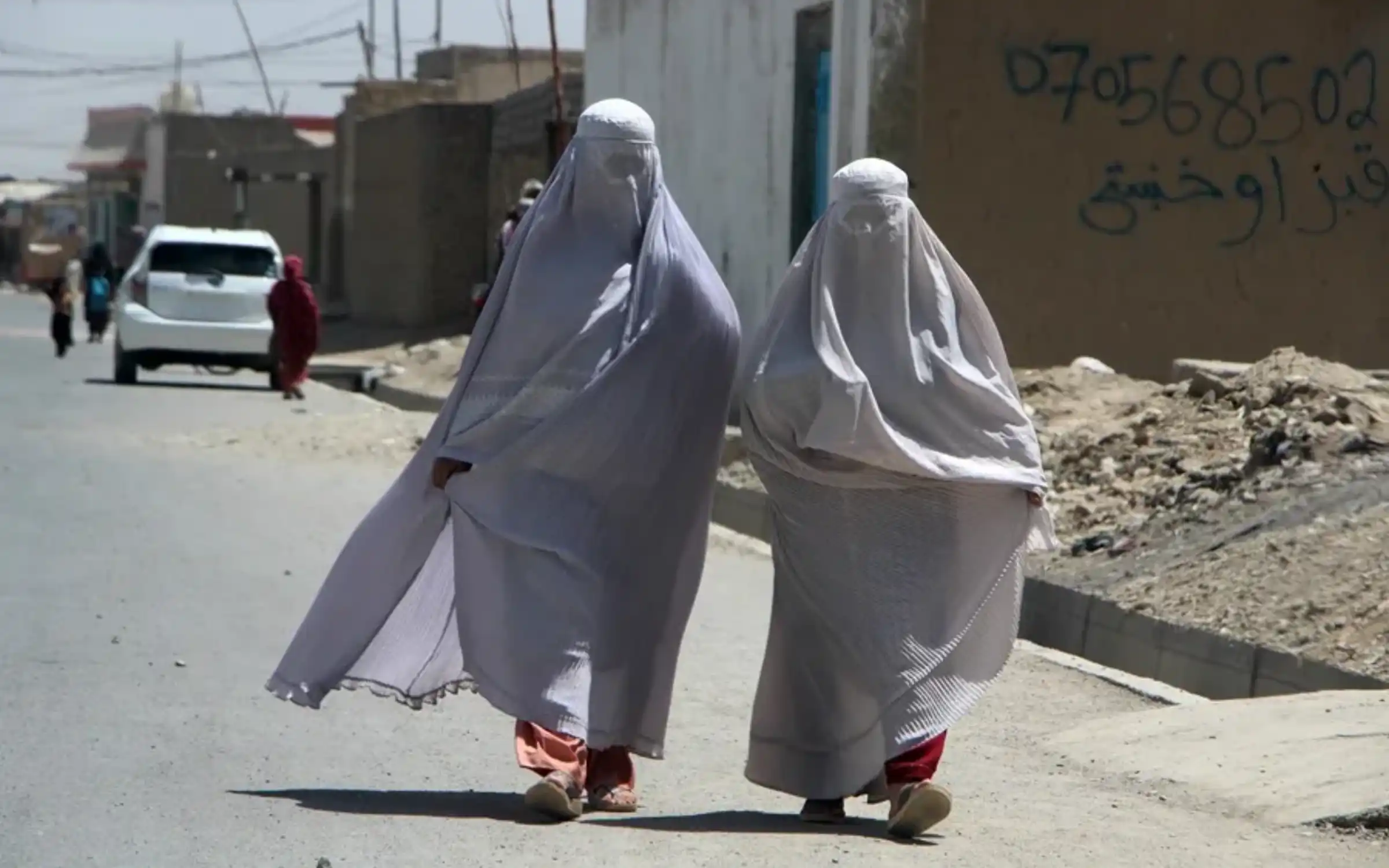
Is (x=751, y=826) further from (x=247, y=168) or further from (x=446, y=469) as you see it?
(x=247, y=168)

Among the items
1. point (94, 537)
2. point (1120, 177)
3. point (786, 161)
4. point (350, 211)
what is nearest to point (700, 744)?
point (94, 537)

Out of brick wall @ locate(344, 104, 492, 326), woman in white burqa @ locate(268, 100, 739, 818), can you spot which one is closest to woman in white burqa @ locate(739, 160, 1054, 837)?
woman in white burqa @ locate(268, 100, 739, 818)

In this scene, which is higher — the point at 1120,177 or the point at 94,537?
the point at 1120,177

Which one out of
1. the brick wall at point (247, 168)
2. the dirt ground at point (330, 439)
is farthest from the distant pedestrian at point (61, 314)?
the brick wall at point (247, 168)

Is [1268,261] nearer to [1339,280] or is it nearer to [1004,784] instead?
[1339,280]

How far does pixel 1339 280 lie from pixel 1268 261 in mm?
530

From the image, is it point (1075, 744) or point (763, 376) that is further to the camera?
point (1075, 744)

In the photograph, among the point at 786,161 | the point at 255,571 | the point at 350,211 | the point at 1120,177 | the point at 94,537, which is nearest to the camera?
the point at 255,571

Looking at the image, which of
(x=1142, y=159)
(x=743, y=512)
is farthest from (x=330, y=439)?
(x=1142, y=159)

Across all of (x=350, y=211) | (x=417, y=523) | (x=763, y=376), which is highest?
(x=763, y=376)

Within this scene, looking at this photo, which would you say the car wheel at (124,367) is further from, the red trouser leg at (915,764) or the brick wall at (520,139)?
the red trouser leg at (915,764)

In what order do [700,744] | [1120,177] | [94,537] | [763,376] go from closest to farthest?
[763,376]
[700,744]
[94,537]
[1120,177]

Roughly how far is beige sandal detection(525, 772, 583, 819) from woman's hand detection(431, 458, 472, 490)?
2.48 feet

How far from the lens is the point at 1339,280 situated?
15.6m
